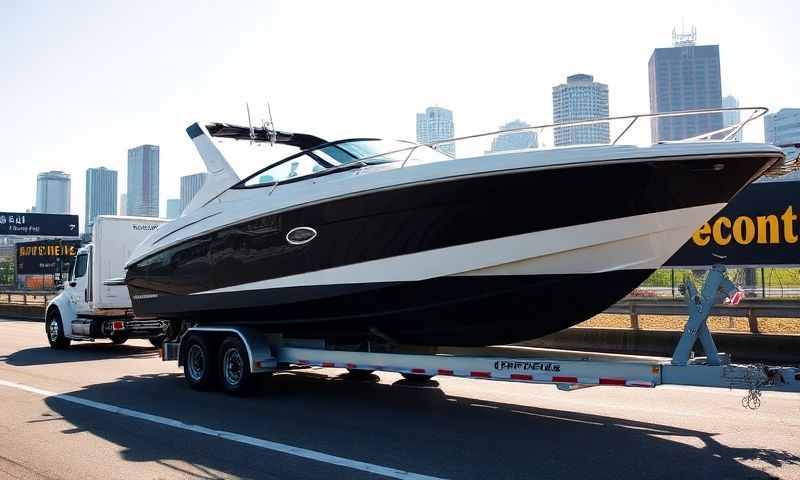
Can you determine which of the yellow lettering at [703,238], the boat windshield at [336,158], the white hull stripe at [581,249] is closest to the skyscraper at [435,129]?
the boat windshield at [336,158]

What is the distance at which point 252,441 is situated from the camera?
20.9 ft

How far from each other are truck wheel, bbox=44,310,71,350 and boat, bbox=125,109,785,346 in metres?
8.17

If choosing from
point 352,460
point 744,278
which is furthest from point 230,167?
point 744,278

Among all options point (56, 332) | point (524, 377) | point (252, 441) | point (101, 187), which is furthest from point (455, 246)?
point (101, 187)

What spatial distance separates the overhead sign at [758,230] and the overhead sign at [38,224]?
48510 mm

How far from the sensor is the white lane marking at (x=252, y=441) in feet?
17.2

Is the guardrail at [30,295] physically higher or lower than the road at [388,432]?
higher

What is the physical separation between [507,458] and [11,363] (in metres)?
10.4

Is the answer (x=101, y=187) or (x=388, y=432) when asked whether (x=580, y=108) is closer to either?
(x=388, y=432)

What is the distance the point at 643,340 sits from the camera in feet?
39.8

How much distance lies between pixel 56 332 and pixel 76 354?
63.8 inches

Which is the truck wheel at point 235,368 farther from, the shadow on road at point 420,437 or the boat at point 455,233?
the boat at point 455,233

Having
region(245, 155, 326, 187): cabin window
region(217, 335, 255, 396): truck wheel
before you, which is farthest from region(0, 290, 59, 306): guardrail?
region(245, 155, 326, 187): cabin window

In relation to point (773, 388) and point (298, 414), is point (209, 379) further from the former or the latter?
point (773, 388)
